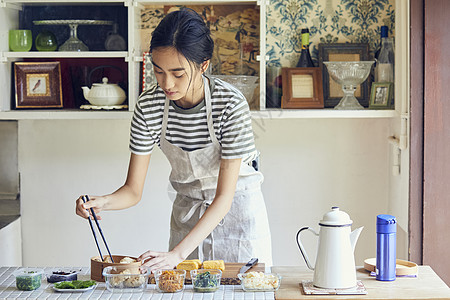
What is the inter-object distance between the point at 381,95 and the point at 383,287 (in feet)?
4.96

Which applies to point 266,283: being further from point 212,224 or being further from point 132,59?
point 132,59

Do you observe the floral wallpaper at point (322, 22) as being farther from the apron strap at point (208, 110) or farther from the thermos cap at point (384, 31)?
the apron strap at point (208, 110)

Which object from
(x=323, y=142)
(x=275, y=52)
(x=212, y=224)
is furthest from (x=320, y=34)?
(x=212, y=224)

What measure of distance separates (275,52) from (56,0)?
1.16 m

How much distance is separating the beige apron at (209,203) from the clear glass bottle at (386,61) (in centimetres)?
102

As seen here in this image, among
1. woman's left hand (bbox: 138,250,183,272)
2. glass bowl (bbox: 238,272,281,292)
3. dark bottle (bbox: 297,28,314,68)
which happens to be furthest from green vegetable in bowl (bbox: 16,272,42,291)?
dark bottle (bbox: 297,28,314,68)

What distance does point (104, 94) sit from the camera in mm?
3068

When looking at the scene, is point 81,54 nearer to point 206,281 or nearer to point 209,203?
point 209,203

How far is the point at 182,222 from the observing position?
8.20 feet

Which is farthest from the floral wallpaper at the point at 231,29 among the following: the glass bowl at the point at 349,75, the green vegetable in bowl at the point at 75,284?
the green vegetable in bowl at the point at 75,284

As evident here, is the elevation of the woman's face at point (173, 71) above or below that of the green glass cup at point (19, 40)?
below

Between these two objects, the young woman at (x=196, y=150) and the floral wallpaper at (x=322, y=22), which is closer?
the young woman at (x=196, y=150)

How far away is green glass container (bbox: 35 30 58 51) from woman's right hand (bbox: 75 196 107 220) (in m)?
1.31

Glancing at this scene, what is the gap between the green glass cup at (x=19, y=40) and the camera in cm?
314
